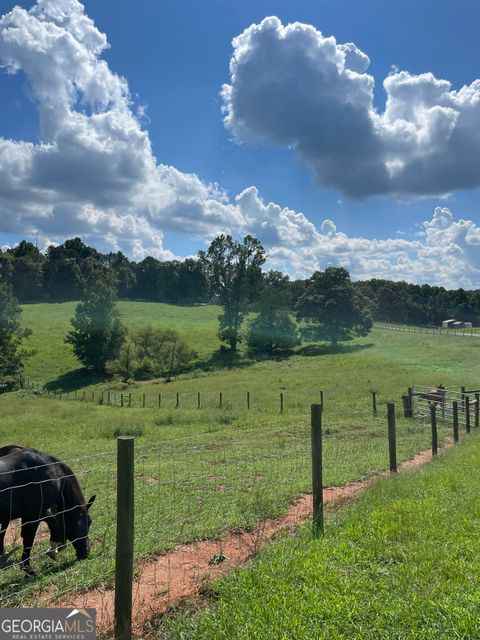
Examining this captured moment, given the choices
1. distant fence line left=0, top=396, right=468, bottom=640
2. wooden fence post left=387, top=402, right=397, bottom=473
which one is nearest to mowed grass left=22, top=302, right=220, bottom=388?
distant fence line left=0, top=396, right=468, bottom=640

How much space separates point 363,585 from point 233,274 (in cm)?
6967

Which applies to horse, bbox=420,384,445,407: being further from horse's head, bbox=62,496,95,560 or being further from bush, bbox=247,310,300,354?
bush, bbox=247,310,300,354

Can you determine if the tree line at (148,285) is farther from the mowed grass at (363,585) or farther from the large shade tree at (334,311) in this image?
the mowed grass at (363,585)

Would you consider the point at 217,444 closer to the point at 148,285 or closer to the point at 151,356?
the point at 151,356

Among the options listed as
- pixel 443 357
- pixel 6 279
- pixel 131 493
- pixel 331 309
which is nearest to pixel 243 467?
pixel 131 493

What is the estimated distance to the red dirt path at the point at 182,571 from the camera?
453 cm

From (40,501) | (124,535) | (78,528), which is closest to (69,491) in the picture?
(40,501)

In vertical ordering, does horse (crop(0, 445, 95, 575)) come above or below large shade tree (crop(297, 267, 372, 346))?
below

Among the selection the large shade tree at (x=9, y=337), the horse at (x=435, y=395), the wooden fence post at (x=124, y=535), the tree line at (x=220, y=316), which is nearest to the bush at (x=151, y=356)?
the tree line at (x=220, y=316)

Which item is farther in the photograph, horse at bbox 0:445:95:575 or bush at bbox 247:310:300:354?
bush at bbox 247:310:300:354

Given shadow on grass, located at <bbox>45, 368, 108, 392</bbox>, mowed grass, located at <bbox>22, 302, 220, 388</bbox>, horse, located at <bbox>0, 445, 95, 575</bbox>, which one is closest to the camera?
horse, located at <bbox>0, 445, 95, 575</bbox>

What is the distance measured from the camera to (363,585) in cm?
438

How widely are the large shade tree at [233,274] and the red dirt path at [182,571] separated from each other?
211 ft

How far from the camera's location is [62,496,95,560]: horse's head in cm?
614
